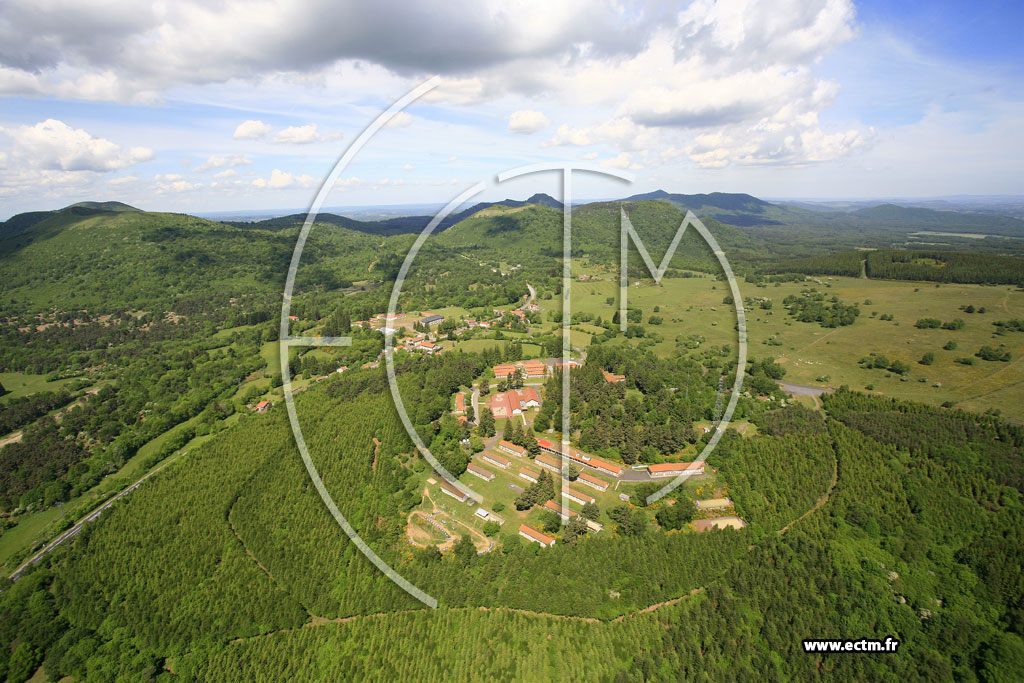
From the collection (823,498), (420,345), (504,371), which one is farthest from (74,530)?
(823,498)

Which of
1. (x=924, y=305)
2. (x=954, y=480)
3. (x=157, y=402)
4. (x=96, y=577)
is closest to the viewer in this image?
(x=96, y=577)

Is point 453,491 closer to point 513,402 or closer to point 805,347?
point 513,402

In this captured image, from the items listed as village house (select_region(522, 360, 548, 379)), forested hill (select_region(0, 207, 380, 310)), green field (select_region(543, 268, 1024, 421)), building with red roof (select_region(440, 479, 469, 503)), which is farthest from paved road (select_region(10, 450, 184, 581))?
Result: forested hill (select_region(0, 207, 380, 310))

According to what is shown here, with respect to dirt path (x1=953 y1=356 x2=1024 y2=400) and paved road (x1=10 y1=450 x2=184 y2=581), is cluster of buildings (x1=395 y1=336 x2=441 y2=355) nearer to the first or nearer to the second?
paved road (x1=10 y1=450 x2=184 y2=581)

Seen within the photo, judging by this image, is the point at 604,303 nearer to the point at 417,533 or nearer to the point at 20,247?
the point at 417,533

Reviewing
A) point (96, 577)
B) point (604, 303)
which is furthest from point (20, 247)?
point (604, 303)

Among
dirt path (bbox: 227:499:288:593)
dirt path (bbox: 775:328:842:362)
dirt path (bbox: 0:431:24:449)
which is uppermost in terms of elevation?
dirt path (bbox: 775:328:842:362)
